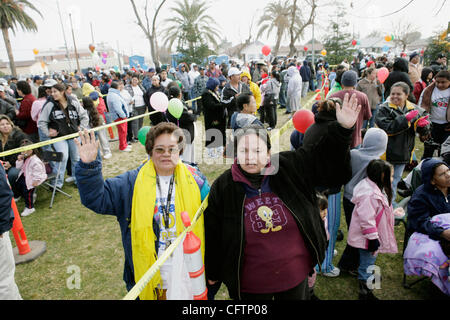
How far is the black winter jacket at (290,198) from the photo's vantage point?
5.59 ft

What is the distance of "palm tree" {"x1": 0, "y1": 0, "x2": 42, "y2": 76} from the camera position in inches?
806

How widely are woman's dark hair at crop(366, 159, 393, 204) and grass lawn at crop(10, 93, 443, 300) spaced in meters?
1.13

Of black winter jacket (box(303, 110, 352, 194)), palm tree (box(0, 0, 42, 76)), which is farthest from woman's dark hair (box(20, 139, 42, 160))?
palm tree (box(0, 0, 42, 76))

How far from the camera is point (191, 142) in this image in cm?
540

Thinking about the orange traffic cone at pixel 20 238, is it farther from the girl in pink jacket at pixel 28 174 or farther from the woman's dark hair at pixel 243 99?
the woman's dark hair at pixel 243 99

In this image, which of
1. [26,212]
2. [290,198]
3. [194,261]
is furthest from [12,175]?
[290,198]

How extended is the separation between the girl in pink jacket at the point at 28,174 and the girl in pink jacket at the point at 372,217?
16.8 feet

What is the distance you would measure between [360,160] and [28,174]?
533cm

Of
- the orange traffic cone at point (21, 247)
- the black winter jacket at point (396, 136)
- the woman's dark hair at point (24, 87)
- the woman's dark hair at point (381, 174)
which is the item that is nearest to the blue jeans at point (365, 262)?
the woman's dark hair at point (381, 174)

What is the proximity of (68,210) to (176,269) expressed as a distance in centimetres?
439

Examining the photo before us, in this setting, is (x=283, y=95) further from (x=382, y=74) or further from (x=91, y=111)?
(x=91, y=111)
